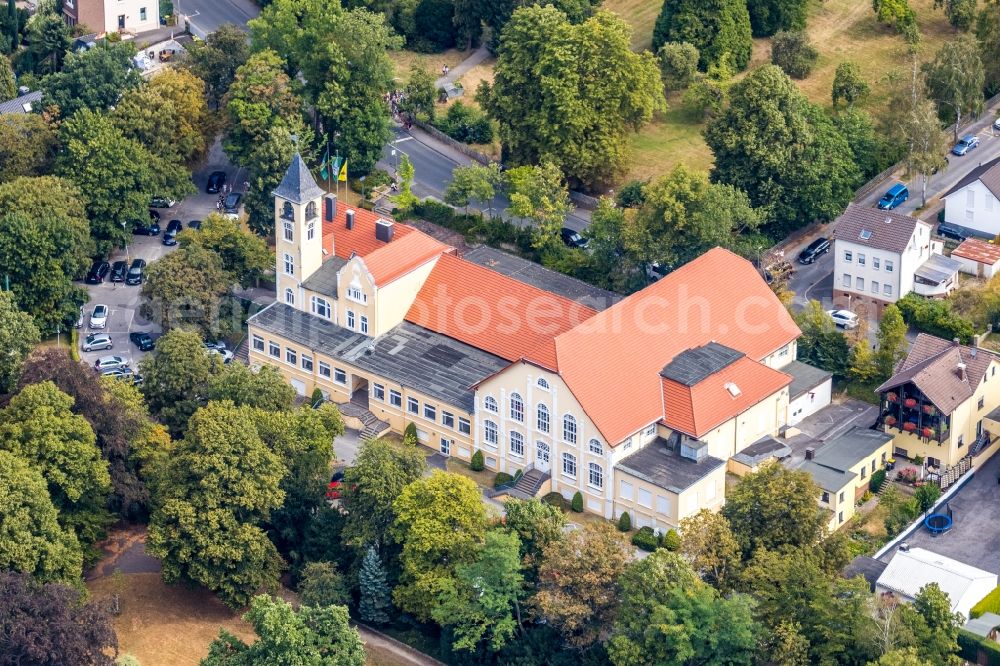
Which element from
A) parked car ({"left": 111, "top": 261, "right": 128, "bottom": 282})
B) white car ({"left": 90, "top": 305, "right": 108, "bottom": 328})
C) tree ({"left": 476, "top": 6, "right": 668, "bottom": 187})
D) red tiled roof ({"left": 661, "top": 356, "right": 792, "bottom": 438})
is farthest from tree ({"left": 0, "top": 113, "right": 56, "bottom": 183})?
red tiled roof ({"left": 661, "top": 356, "right": 792, "bottom": 438})

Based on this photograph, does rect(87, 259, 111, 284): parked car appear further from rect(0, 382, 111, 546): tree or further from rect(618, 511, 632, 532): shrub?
rect(618, 511, 632, 532): shrub

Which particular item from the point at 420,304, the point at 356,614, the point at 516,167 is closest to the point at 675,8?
the point at 516,167

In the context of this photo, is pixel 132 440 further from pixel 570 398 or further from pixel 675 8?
pixel 675 8

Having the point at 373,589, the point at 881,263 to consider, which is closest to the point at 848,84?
the point at 881,263

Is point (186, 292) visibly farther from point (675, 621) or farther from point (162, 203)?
point (675, 621)

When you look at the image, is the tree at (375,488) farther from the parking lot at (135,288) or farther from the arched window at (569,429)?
the parking lot at (135,288)
